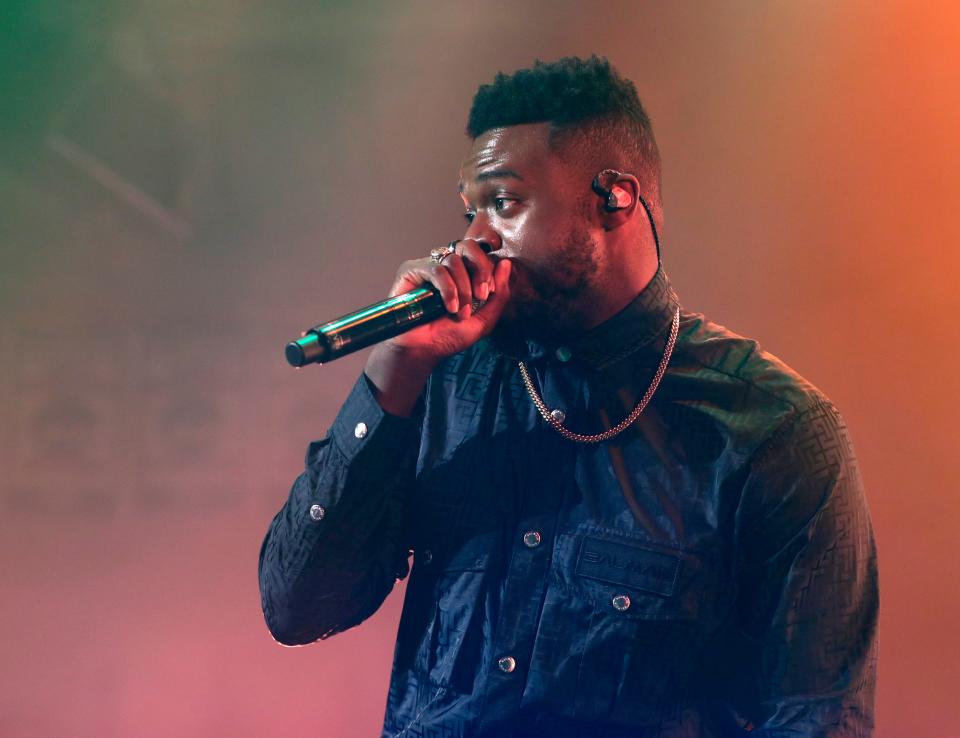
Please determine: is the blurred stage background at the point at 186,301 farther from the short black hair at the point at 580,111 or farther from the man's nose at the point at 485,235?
the man's nose at the point at 485,235

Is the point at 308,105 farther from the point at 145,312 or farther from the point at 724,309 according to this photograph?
the point at 724,309

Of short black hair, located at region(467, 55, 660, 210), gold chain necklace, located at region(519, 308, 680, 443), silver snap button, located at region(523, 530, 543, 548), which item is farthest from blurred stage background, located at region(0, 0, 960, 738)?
silver snap button, located at region(523, 530, 543, 548)

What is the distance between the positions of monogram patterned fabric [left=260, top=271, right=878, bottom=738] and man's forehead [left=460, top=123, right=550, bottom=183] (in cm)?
24

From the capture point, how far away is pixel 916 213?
6.50ft

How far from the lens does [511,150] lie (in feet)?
3.87

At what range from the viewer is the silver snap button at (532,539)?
1107 mm

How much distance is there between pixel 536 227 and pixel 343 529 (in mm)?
460

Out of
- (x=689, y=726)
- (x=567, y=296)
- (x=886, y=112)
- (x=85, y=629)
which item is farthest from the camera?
(x=85, y=629)

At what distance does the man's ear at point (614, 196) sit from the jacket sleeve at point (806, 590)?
0.36 metres

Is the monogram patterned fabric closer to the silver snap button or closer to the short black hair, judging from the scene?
the silver snap button

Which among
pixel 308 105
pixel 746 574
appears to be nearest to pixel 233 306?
pixel 308 105

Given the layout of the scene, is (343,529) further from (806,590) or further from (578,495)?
(806,590)

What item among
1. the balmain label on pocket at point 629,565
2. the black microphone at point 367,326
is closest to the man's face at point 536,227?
the black microphone at point 367,326

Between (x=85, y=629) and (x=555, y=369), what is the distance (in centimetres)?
159
